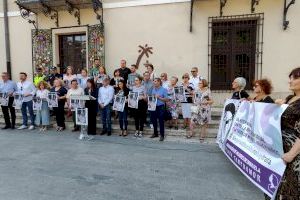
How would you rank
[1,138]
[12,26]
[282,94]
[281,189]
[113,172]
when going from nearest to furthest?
1. [281,189]
2. [113,172]
3. [1,138]
4. [282,94]
5. [12,26]

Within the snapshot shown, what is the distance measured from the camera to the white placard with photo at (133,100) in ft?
25.9

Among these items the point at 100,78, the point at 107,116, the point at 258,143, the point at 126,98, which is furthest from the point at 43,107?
the point at 258,143

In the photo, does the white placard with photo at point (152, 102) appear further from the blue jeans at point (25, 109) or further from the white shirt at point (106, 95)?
the blue jeans at point (25, 109)

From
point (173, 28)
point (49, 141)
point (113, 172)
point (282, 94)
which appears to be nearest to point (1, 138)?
point (49, 141)

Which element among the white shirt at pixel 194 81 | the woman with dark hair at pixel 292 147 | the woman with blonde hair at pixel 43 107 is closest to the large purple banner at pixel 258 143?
the woman with dark hair at pixel 292 147

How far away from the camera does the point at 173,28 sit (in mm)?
9828

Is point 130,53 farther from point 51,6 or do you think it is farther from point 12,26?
point 12,26

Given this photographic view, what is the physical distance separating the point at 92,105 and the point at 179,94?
2449mm

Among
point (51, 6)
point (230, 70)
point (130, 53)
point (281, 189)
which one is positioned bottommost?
point (281, 189)

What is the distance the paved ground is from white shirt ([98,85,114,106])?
1.21 metres

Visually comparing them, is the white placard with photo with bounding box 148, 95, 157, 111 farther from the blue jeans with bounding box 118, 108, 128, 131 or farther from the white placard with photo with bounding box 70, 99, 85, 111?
the white placard with photo with bounding box 70, 99, 85, 111

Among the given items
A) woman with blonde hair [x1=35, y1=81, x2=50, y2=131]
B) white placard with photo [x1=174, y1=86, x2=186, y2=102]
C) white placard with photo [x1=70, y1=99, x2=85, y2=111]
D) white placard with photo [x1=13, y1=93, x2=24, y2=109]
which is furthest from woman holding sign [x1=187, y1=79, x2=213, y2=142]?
white placard with photo [x1=13, y1=93, x2=24, y2=109]

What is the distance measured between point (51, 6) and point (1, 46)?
3.01 metres

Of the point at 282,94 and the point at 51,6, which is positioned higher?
the point at 51,6
